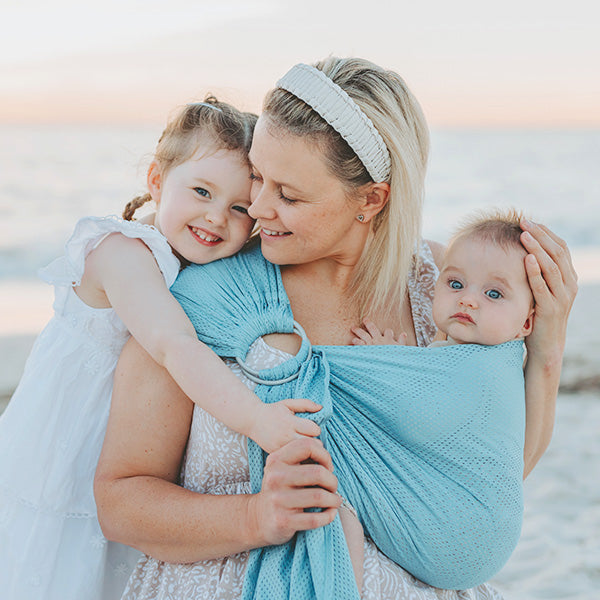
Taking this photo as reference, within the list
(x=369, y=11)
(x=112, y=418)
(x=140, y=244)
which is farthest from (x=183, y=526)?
(x=369, y=11)

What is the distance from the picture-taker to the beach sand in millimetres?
3672

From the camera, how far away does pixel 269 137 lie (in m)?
1.95

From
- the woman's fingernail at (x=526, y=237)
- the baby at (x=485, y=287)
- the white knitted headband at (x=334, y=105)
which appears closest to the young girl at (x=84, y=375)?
the white knitted headband at (x=334, y=105)

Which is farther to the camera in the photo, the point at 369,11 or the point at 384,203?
the point at 369,11

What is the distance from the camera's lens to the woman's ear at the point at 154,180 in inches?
91.6

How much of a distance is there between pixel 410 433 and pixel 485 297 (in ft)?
1.42

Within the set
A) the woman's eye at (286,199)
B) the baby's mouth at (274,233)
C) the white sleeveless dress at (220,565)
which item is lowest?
the white sleeveless dress at (220,565)

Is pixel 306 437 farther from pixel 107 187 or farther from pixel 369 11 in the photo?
pixel 369 11

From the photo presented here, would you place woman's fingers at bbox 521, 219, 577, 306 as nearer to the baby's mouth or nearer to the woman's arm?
the baby's mouth

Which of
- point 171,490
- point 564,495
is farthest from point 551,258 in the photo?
point 564,495

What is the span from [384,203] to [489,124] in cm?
2019

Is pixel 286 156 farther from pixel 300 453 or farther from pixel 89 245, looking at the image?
pixel 300 453

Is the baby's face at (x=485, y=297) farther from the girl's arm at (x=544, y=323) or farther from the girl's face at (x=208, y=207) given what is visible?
the girl's face at (x=208, y=207)

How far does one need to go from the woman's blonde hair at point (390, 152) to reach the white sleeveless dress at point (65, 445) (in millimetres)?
501
